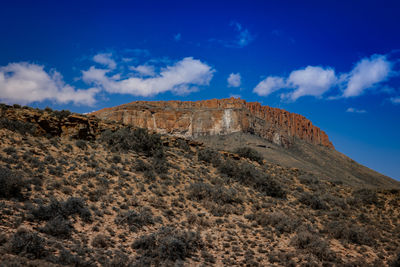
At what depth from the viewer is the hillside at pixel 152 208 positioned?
25.8 feet

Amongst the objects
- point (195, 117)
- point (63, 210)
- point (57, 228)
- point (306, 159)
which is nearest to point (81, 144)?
point (63, 210)

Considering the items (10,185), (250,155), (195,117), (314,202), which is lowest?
(314,202)

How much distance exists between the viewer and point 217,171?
19641 mm

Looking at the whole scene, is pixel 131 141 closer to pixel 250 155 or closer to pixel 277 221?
pixel 277 221

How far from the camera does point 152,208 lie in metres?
11.8

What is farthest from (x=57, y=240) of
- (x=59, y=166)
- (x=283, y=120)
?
(x=283, y=120)

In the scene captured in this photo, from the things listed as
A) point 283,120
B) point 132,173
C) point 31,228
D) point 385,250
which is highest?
point 283,120

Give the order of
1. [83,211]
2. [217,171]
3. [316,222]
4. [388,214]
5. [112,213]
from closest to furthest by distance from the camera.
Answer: [83,211], [112,213], [316,222], [388,214], [217,171]

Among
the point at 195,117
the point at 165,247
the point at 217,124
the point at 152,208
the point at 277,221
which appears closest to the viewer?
the point at 165,247

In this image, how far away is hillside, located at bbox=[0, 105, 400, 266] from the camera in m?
7.88

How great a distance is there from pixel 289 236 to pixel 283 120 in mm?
107995

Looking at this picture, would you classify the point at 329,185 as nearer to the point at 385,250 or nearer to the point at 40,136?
the point at 385,250

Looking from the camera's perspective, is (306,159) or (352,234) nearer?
(352,234)

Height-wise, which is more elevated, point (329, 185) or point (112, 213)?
point (329, 185)
